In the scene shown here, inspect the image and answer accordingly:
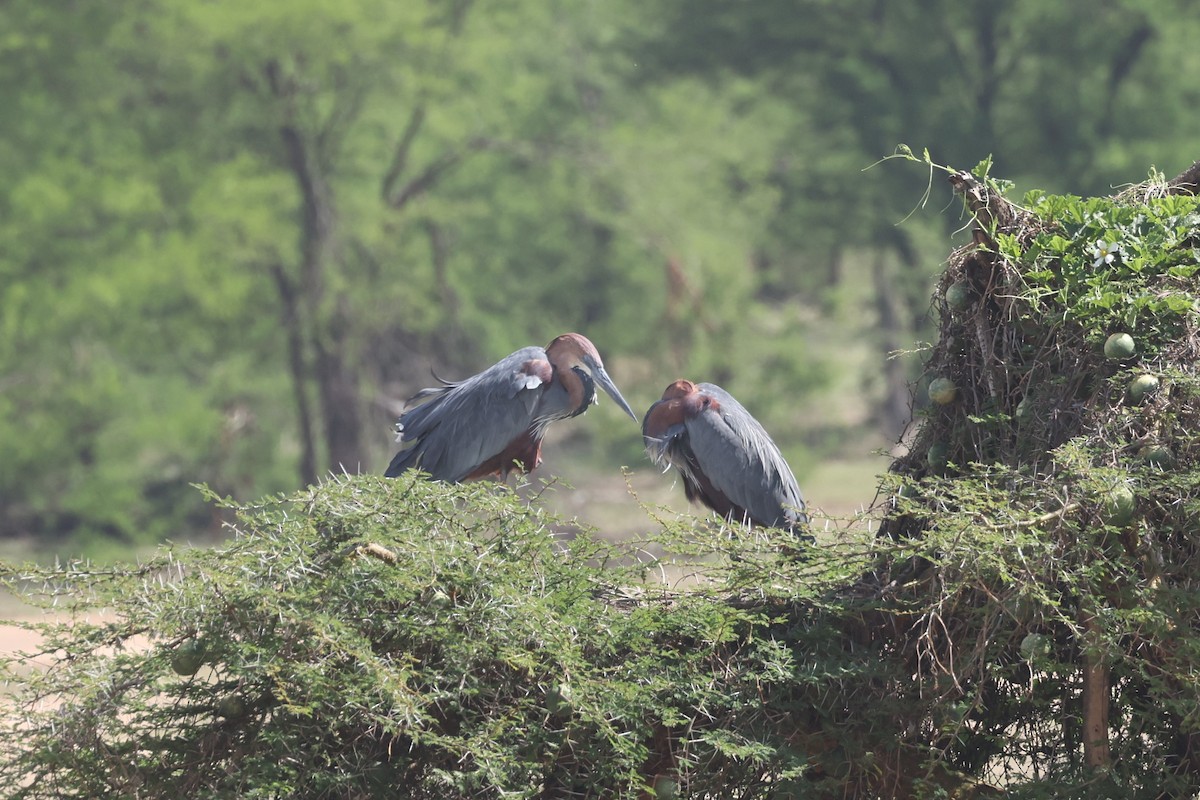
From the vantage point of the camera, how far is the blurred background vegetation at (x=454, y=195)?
65.9ft

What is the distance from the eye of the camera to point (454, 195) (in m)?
24.8

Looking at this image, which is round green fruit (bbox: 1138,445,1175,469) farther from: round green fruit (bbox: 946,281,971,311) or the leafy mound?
round green fruit (bbox: 946,281,971,311)

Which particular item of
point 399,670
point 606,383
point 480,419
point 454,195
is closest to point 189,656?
point 399,670

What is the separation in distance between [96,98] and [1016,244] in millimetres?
18385

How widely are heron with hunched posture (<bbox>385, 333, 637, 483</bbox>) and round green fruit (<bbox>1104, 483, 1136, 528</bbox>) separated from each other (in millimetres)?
4162

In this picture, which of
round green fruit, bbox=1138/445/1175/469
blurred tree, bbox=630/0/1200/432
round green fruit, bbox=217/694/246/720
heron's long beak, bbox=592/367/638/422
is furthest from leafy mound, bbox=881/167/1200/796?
blurred tree, bbox=630/0/1200/432

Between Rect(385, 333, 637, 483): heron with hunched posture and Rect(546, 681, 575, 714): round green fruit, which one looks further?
Rect(385, 333, 637, 483): heron with hunched posture

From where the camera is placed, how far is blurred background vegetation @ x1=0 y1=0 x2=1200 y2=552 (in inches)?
790

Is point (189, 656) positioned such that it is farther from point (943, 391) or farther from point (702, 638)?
point (943, 391)

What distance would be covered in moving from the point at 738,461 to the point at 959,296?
108 inches

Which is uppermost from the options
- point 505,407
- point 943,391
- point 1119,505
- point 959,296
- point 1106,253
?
point 1106,253

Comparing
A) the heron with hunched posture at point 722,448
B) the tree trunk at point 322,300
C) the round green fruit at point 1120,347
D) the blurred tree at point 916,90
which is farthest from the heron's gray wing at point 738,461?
the blurred tree at point 916,90

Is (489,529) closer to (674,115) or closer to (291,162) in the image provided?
(291,162)

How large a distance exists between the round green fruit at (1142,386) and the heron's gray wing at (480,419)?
4.17 m
